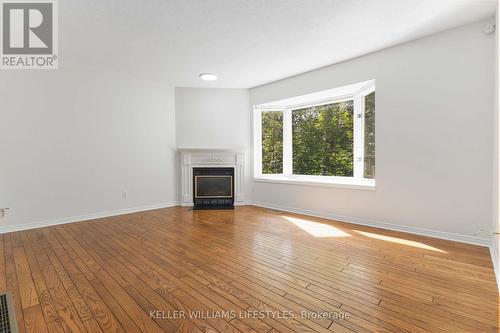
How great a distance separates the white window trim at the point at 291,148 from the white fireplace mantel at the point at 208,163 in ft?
1.22

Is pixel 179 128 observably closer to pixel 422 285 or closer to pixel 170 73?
pixel 170 73

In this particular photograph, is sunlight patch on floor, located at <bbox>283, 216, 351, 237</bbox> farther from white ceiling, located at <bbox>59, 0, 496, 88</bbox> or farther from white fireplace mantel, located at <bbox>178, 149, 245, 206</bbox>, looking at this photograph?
white ceiling, located at <bbox>59, 0, 496, 88</bbox>

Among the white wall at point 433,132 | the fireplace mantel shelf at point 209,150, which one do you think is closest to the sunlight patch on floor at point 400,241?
the white wall at point 433,132

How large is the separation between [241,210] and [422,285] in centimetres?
310

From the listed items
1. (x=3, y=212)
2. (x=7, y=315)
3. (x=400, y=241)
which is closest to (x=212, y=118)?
(x=3, y=212)

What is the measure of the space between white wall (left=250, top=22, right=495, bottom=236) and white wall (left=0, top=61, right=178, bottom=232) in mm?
3550

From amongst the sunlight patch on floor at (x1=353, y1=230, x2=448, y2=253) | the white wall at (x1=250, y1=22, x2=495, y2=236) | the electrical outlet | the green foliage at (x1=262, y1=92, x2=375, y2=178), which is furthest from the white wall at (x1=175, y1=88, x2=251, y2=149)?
the sunlight patch on floor at (x1=353, y1=230, x2=448, y2=253)

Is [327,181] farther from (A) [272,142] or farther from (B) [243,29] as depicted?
(B) [243,29]

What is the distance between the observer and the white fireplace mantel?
15.9ft

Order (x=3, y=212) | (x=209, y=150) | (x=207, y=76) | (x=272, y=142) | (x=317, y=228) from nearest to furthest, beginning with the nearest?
(x=3, y=212)
(x=317, y=228)
(x=207, y=76)
(x=209, y=150)
(x=272, y=142)

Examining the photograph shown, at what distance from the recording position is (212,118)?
16.6ft

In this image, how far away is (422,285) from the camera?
1815 millimetres

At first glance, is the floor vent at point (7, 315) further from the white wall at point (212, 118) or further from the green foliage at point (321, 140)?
the green foliage at point (321, 140)

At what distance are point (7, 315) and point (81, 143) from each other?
290cm
